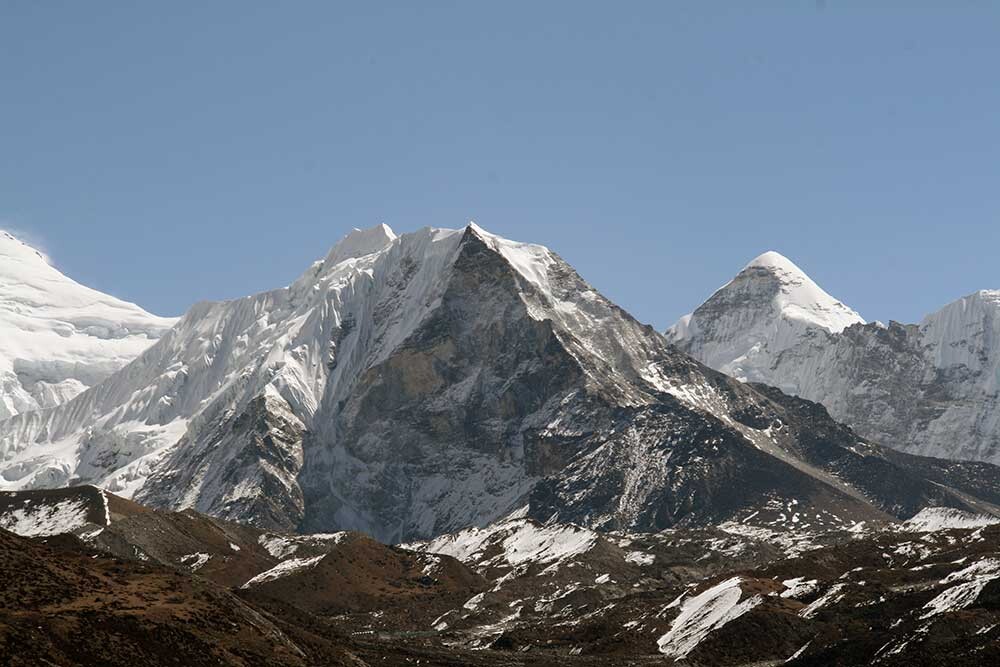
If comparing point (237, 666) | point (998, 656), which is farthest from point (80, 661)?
point (998, 656)

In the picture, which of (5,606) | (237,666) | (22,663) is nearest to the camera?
(22,663)

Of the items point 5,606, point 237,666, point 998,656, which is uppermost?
point 5,606

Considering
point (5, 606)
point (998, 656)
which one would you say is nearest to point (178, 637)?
point (5, 606)

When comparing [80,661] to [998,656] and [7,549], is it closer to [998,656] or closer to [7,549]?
[7,549]

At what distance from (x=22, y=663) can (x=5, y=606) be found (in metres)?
15.0

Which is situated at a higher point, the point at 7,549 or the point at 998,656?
the point at 7,549

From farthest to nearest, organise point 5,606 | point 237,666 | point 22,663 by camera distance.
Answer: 1. point 237,666
2. point 5,606
3. point 22,663

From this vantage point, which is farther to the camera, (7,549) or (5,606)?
(7,549)

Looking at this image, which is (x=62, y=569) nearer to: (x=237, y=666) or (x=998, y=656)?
(x=237, y=666)

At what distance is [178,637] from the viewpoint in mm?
191375

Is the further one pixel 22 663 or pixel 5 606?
pixel 5 606

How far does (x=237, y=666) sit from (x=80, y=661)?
21.5 m

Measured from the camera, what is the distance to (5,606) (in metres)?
181

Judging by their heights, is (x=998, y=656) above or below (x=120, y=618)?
below
